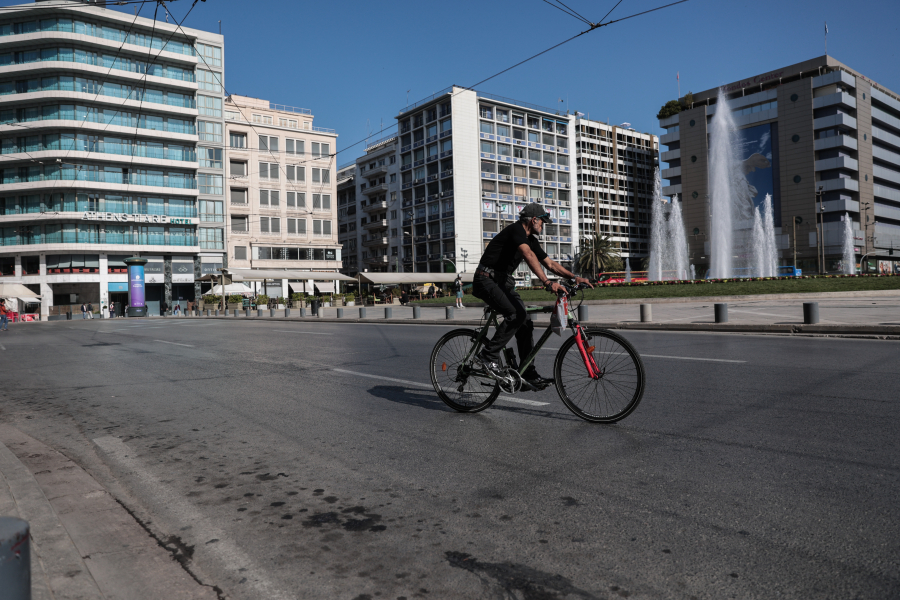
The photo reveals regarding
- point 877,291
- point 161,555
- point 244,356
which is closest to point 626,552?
point 161,555

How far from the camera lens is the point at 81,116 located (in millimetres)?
51469

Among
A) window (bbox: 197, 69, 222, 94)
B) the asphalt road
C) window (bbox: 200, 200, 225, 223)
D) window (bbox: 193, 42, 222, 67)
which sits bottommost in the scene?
the asphalt road

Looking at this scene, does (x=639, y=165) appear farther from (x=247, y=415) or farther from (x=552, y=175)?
(x=247, y=415)

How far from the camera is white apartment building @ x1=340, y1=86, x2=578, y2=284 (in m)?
77.6

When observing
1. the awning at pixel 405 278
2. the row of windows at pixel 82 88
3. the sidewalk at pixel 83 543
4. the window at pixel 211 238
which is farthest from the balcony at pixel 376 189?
the sidewalk at pixel 83 543

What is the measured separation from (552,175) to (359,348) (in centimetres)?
7880

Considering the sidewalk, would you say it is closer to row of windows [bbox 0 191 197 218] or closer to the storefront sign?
the storefront sign

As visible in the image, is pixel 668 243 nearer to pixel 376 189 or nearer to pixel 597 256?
pixel 597 256

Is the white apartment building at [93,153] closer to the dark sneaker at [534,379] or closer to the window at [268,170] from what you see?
the window at [268,170]

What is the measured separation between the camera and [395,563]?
2.54 m

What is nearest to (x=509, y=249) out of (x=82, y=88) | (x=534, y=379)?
(x=534, y=379)

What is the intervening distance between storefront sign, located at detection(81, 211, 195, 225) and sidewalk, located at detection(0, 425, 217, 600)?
55.0m

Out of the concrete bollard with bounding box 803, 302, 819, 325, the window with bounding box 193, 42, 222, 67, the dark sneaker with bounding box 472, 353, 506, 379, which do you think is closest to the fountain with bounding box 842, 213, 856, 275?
the concrete bollard with bounding box 803, 302, 819, 325

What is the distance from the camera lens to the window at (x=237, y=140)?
6356cm
